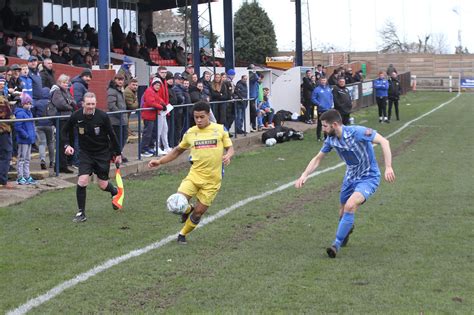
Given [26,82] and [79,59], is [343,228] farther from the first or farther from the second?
[79,59]

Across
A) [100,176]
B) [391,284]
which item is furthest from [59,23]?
[391,284]

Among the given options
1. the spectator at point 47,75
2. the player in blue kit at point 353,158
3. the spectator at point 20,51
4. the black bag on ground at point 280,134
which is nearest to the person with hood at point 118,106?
the spectator at point 47,75

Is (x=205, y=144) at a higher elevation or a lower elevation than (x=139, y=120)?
lower

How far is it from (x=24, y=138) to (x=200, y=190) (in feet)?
15.8

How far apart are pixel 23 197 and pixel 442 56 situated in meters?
64.3

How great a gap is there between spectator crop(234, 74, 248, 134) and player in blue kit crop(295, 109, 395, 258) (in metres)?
13.9

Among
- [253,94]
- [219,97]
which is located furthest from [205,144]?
[253,94]

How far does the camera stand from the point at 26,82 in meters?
14.3

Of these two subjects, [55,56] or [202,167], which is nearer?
[202,167]

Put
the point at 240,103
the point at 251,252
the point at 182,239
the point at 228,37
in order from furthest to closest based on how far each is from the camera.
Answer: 1. the point at 228,37
2. the point at 240,103
3. the point at 182,239
4. the point at 251,252

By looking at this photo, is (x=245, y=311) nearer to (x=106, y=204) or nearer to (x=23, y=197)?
(x=106, y=204)

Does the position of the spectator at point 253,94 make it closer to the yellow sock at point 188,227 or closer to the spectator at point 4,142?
the spectator at point 4,142

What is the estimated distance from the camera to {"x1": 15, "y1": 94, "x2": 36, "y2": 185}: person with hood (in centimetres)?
1288

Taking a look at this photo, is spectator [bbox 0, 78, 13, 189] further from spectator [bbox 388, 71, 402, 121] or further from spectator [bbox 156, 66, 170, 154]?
→ spectator [bbox 388, 71, 402, 121]
